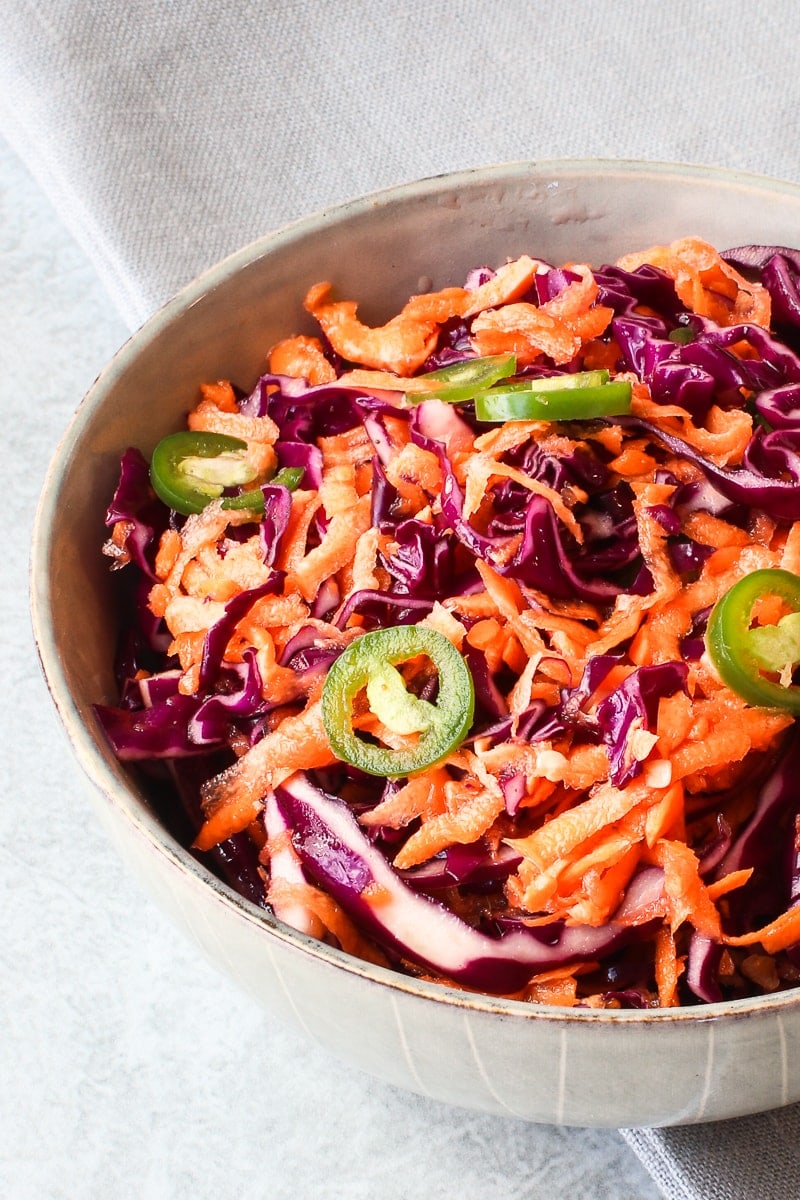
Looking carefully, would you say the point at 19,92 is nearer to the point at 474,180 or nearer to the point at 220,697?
the point at 474,180

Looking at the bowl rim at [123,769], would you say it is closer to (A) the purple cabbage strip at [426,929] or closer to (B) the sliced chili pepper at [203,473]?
(A) the purple cabbage strip at [426,929]

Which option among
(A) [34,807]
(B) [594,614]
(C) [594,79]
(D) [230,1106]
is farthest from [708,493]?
(C) [594,79]

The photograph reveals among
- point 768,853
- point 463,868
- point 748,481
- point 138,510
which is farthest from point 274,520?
point 768,853

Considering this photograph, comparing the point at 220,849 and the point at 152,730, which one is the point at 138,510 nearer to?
the point at 152,730

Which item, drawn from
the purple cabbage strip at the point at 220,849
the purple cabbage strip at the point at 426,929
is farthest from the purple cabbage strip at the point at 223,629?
the purple cabbage strip at the point at 426,929

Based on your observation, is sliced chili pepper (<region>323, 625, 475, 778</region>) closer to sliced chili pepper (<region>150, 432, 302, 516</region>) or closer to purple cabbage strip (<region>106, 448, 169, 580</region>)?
sliced chili pepper (<region>150, 432, 302, 516</region>)

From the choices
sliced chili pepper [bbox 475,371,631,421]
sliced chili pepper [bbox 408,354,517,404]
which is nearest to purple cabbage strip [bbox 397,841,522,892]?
sliced chili pepper [bbox 475,371,631,421]

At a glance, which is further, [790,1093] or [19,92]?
[19,92]
